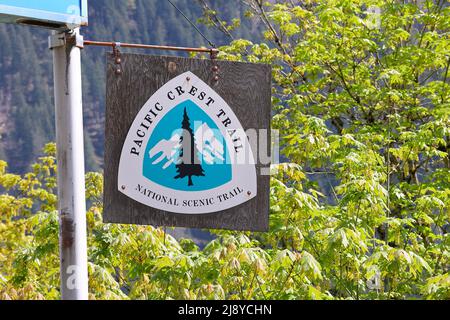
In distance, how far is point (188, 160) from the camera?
3650 mm

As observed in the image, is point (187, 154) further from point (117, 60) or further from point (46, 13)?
point (46, 13)

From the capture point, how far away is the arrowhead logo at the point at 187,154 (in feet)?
12.0

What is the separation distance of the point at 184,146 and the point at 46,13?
891mm

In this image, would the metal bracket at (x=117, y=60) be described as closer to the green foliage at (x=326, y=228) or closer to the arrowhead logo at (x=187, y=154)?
the arrowhead logo at (x=187, y=154)

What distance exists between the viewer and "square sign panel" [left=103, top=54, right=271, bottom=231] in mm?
3676

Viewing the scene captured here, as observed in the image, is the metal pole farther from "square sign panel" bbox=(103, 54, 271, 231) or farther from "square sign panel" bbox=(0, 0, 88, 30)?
"square sign panel" bbox=(103, 54, 271, 231)

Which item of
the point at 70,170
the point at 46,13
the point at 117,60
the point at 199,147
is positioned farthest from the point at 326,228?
the point at 46,13

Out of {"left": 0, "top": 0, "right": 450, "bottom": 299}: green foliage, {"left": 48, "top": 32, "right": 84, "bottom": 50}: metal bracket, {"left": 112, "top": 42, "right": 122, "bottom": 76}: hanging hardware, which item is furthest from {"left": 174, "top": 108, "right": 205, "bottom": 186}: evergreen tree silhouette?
{"left": 0, "top": 0, "right": 450, "bottom": 299}: green foliage

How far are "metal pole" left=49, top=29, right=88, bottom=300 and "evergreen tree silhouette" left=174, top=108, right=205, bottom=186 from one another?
602mm

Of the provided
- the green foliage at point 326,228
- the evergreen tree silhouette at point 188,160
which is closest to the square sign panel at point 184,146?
the evergreen tree silhouette at point 188,160

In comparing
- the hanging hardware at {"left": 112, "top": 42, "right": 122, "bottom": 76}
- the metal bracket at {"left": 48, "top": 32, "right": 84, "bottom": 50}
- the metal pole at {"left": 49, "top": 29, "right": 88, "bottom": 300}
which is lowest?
the metal pole at {"left": 49, "top": 29, "right": 88, "bottom": 300}

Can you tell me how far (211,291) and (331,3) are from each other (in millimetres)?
6098
